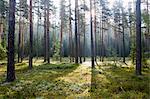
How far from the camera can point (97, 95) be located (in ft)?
40.7

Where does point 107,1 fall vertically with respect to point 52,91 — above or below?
above

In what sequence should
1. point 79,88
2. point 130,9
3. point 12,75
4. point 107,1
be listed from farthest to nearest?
point 130,9
point 107,1
point 12,75
point 79,88

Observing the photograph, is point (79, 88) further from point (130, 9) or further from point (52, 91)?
point (130, 9)

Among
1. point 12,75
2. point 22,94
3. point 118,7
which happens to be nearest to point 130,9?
point 118,7

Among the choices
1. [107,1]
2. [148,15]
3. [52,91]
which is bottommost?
[52,91]

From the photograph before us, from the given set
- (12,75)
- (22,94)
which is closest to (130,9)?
(12,75)

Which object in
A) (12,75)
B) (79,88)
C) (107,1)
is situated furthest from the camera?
(107,1)

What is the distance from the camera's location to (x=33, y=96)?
41.2 feet

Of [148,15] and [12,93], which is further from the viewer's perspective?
[148,15]

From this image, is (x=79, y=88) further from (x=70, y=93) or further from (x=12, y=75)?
(x=12, y=75)

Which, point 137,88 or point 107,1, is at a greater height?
point 107,1

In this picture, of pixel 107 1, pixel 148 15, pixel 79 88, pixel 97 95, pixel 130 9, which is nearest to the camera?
pixel 97 95

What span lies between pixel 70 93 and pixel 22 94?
97.6 inches

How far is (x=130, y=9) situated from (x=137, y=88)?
173ft
